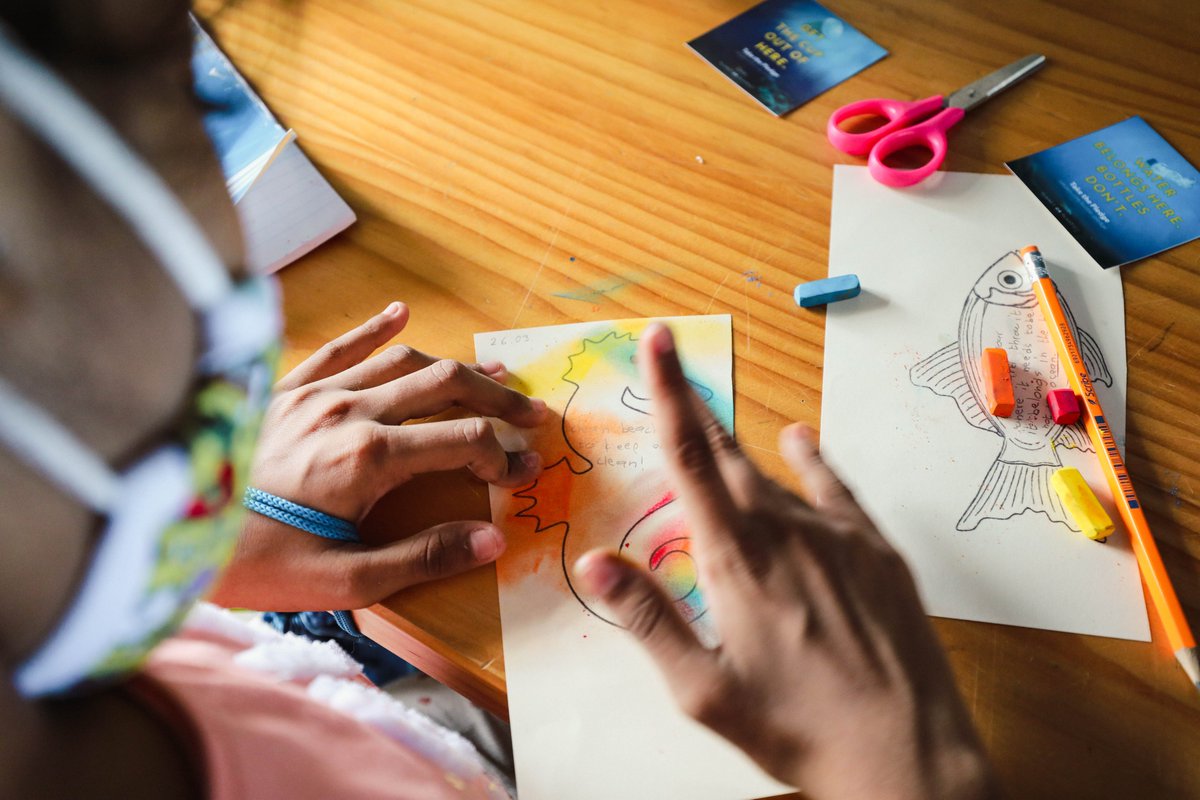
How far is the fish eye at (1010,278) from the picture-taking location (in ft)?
2.06

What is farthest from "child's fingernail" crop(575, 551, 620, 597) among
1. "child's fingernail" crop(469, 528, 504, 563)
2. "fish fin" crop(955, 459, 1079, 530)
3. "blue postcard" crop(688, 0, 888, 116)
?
"blue postcard" crop(688, 0, 888, 116)

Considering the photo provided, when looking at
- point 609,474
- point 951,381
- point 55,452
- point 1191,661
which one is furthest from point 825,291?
point 55,452

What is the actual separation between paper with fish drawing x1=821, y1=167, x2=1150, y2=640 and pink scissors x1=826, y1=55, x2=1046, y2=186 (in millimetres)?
17

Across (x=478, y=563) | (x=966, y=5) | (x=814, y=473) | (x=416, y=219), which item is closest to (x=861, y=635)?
(x=814, y=473)

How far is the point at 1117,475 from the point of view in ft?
1.74

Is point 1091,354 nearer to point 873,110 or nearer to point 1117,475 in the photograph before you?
point 1117,475

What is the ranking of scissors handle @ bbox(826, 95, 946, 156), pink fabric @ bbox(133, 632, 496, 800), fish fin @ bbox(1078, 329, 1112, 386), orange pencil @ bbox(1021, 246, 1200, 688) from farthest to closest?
scissors handle @ bbox(826, 95, 946, 156)
fish fin @ bbox(1078, 329, 1112, 386)
orange pencil @ bbox(1021, 246, 1200, 688)
pink fabric @ bbox(133, 632, 496, 800)

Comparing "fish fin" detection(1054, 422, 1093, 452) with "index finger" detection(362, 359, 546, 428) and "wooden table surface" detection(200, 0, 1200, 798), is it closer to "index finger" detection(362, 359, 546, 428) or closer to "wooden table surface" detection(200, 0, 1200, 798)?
"wooden table surface" detection(200, 0, 1200, 798)

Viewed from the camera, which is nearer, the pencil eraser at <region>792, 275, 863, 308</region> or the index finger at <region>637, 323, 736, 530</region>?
the index finger at <region>637, 323, 736, 530</region>

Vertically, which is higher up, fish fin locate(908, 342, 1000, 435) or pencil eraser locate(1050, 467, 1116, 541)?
fish fin locate(908, 342, 1000, 435)

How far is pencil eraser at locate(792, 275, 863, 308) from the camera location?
61 centimetres

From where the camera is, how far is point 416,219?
0.67 m

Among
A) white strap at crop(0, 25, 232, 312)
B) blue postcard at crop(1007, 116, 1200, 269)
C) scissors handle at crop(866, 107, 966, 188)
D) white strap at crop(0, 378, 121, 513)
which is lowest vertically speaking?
blue postcard at crop(1007, 116, 1200, 269)

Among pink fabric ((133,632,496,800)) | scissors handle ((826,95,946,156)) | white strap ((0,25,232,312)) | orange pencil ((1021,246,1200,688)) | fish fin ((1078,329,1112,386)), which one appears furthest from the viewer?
scissors handle ((826,95,946,156))
